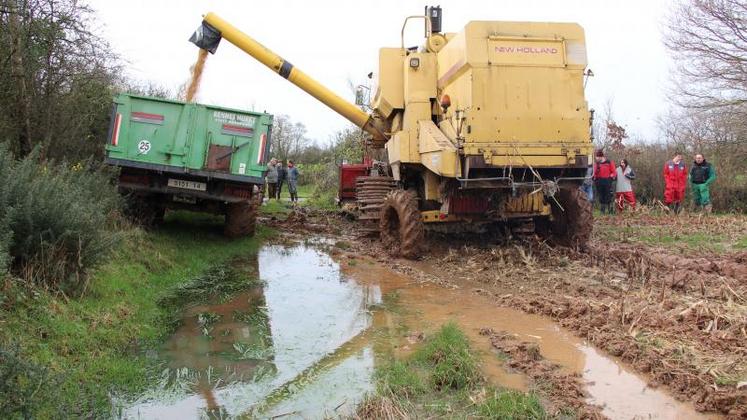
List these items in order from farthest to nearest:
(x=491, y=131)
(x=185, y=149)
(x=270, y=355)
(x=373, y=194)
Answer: (x=373, y=194), (x=185, y=149), (x=491, y=131), (x=270, y=355)

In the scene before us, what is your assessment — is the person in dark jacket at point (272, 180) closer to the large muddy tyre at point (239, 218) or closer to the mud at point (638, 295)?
the large muddy tyre at point (239, 218)

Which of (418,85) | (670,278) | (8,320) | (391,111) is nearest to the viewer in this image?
(8,320)

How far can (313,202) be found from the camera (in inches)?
819

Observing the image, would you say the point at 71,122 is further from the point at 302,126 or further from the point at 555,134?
the point at 302,126

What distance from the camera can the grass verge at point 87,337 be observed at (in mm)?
3336

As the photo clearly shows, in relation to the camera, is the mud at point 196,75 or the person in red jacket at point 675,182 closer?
the mud at point 196,75

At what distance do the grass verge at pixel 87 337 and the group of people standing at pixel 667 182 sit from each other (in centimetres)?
1069

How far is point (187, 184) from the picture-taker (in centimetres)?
956

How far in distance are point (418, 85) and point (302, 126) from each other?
44.5m

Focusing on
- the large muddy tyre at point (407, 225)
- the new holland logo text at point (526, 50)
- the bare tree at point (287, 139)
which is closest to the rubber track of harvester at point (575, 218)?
the new holland logo text at point (526, 50)

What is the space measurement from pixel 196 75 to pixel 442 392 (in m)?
9.57

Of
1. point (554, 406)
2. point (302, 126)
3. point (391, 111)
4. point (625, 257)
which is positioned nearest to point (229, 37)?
point (391, 111)

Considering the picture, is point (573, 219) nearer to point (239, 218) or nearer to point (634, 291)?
point (634, 291)

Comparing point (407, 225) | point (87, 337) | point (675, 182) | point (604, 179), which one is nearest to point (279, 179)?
point (604, 179)
